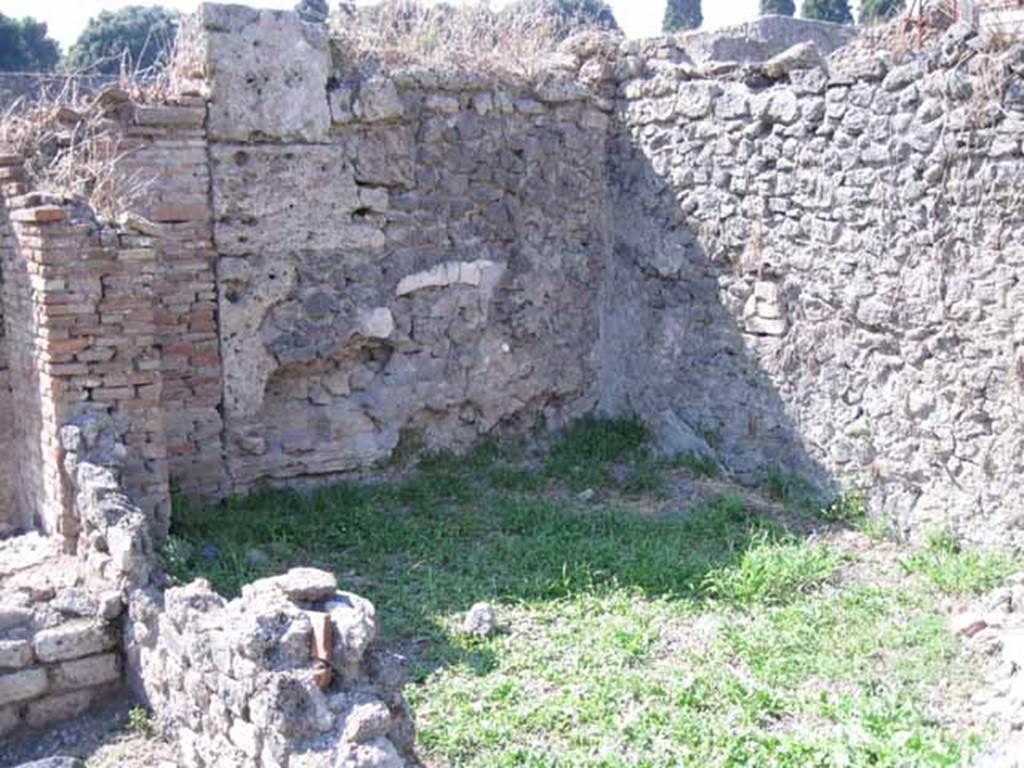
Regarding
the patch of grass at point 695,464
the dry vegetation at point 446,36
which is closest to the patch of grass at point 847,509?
the patch of grass at point 695,464

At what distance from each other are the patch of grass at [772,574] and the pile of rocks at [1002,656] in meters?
0.71

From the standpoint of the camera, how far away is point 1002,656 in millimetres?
4695

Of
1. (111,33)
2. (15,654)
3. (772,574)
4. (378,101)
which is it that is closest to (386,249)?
(378,101)

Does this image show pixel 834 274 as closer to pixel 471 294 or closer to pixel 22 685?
pixel 471 294

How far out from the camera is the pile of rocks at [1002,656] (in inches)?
146

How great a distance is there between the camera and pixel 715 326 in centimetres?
736

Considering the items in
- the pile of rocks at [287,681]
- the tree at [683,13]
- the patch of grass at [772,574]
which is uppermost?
the tree at [683,13]

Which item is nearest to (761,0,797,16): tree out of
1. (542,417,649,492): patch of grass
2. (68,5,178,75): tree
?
(68,5,178,75): tree

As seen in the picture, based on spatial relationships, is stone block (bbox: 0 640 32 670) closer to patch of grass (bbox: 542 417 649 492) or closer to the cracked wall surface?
the cracked wall surface

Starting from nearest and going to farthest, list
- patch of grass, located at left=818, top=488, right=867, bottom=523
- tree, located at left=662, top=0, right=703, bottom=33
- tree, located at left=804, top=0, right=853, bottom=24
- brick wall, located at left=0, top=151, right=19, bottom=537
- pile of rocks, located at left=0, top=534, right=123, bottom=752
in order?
pile of rocks, located at left=0, top=534, right=123, bottom=752, brick wall, located at left=0, top=151, right=19, bottom=537, patch of grass, located at left=818, top=488, right=867, bottom=523, tree, located at left=804, top=0, right=853, bottom=24, tree, located at left=662, top=0, right=703, bottom=33

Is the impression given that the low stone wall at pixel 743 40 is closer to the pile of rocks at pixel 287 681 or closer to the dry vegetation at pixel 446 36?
the dry vegetation at pixel 446 36

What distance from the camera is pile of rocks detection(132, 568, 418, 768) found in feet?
11.3

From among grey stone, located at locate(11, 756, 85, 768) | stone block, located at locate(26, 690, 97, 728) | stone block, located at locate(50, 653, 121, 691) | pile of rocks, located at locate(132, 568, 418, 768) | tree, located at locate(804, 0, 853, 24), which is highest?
tree, located at locate(804, 0, 853, 24)

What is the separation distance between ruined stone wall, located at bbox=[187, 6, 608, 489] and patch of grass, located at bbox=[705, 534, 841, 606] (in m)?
2.41
